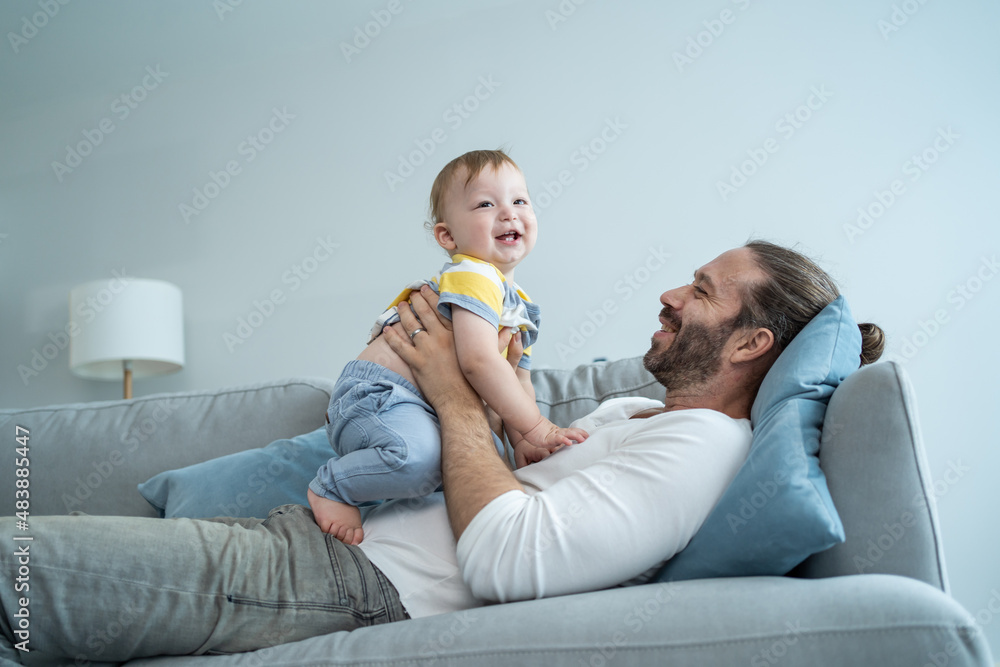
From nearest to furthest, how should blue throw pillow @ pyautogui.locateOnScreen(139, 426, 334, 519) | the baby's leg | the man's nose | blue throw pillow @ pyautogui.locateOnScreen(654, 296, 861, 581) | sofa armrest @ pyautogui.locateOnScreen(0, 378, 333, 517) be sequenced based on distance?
blue throw pillow @ pyautogui.locateOnScreen(654, 296, 861, 581) < the baby's leg < the man's nose < blue throw pillow @ pyautogui.locateOnScreen(139, 426, 334, 519) < sofa armrest @ pyautogui.locateOnScreen(0, 378, 333, 517)

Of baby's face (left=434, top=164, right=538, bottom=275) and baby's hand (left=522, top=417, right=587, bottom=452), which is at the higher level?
baby's face (left=434, top=164, right=538, bottom=275)

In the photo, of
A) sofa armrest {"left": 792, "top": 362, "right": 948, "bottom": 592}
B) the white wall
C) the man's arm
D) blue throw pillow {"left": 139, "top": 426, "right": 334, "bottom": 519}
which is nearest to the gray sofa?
sofa armrest {"left": 792, "top": 362, "right": 948, "bottom": 592}

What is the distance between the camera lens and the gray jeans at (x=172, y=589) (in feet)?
3.15

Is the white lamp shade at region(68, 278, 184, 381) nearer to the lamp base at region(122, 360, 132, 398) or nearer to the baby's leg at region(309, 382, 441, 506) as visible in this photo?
the lamp base at region(122, 360, 132, 398)

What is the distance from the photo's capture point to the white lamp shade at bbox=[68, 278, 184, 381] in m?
2.69

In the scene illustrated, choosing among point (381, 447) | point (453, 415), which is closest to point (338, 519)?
point (381, 447)

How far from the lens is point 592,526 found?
3.06ft

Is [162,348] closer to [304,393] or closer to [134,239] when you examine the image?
[134,239]

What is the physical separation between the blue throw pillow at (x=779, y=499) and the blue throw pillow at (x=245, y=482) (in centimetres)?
93

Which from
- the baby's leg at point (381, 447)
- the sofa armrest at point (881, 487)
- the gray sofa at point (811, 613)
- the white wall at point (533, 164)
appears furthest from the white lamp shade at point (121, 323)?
the sofa armrest at point (881, 487)

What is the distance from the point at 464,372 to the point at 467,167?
0.45 meters

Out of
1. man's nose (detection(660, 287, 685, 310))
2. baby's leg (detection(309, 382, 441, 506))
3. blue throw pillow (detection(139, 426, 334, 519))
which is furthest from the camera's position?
blue throw pillow (detection(139, 426, 334, 519))

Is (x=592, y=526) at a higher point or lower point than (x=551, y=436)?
lower

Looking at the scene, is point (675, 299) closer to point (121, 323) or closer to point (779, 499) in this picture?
→ point (779, 499)
